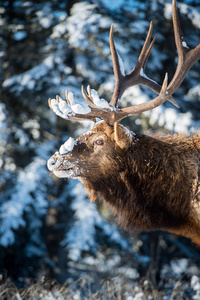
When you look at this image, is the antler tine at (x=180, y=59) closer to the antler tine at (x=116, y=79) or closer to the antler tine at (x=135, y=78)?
the antler tine at (x=135, y=78)

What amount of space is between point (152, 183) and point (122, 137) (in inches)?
23.6

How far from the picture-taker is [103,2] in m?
8.67

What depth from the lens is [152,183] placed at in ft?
12.1

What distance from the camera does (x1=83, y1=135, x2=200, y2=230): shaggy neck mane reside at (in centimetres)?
355

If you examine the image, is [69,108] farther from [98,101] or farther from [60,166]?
[60,166]

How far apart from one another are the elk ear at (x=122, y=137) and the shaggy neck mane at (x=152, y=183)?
64mm

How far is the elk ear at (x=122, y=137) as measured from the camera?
12.1 feet

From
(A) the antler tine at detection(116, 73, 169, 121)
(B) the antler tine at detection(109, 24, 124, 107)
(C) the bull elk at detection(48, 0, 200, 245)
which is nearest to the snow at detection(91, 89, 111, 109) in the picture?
(C) the bull elk at detection(48, 0, 200, 245)

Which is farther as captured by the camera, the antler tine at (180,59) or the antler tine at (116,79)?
the antler tine at (116,79)

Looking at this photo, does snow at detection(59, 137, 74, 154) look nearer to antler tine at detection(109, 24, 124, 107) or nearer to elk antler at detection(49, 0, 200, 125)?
elk antler at detection(49, 0, 200, 125)

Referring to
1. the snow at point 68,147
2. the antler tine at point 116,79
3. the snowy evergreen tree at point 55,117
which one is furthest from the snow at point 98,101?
the snowy evergreen tree at point 55,117

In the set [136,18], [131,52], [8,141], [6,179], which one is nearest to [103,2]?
[136,18]

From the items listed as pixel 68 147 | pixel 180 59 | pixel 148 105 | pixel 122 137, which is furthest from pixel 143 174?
pixel 180 59

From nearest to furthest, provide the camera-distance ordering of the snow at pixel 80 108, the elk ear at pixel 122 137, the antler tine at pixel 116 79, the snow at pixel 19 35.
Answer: the snow at pixel 80 108
the elk ear at pixel 122 137
the antler tine at pixel 116 79
the snow at pixel 19 35
